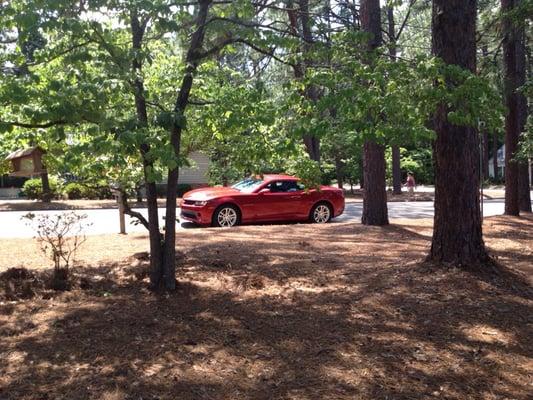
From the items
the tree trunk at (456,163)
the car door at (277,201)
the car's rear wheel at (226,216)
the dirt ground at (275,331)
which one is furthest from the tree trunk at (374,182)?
the tree trunk at (456,163)

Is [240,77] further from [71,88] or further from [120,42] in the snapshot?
[71,88]

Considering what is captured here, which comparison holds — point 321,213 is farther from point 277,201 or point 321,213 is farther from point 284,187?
point 277,201

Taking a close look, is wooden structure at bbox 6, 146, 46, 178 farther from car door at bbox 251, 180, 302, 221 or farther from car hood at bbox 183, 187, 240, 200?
car door at bbox 251, 180, 302, 221

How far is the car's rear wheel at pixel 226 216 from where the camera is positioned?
13.4 m

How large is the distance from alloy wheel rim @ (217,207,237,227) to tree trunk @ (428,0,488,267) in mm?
7482

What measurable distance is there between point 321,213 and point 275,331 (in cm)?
1006

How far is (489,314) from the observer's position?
5.28m

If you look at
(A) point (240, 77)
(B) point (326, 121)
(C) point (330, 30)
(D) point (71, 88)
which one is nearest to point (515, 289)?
(B) point (326, 121)

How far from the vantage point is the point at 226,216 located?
44.4 feet

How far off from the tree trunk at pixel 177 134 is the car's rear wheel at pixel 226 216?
24.0ft

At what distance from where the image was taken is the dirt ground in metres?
3.81

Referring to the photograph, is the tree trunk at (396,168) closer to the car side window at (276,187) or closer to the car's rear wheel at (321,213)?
the car's rear wheel at (321,213)

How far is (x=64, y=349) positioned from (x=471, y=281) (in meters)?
4.17

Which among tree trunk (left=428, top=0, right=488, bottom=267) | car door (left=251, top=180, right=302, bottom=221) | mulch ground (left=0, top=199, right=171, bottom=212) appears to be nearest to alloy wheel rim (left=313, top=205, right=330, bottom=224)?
car door (left=251, top=180, right=302, bottom=221)
